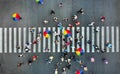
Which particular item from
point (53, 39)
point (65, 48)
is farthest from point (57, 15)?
point (65, 48)

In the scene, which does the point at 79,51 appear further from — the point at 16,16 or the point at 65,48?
the point at 16,16

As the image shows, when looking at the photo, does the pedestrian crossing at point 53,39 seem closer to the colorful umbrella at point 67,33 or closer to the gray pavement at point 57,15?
the colorful umbrella at point 67,33

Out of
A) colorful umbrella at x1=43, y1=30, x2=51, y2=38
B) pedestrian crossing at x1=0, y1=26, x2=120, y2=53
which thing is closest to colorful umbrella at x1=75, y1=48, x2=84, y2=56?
pedestrian crossing at x1=0, y1=26, x2=120, y2=53

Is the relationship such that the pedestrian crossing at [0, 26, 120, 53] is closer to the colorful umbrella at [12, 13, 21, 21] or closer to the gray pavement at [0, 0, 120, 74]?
the gray pavement at [0, 0, 120, 74]

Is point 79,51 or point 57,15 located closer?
point 79,51

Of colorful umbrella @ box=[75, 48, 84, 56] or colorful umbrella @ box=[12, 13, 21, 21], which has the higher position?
colorful umbrella @ box=[12, 13, 21, 21]

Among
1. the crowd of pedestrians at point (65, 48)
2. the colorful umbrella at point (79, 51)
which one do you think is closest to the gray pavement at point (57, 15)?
the crowd of pedestrians at point (65, 48)

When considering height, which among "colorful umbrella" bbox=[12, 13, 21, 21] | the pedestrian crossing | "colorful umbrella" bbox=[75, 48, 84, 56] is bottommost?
"colorful umbrella" bbox=[75, 48, 84, 56]

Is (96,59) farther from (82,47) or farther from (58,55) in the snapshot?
(58,55)
